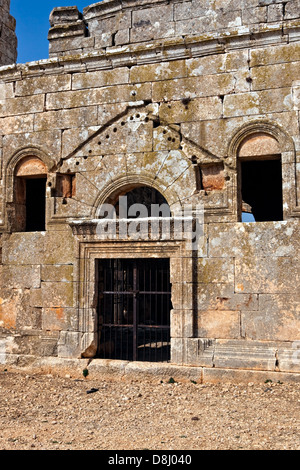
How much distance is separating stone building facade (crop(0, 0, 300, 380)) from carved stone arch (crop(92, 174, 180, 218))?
0.02 meters

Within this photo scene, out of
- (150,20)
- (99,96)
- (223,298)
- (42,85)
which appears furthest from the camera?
(150,20)

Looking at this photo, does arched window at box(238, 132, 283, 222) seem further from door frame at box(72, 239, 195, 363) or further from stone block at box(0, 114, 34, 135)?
stone block at box(0, 114, 34, 135)

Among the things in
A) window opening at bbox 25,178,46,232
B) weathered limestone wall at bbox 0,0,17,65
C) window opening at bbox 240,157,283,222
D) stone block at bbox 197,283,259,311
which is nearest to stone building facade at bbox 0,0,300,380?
stone block at bbox 197,283,259,311

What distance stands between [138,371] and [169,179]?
2.81 meters

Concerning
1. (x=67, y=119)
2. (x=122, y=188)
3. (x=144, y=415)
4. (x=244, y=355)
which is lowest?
(x=144, y=415)

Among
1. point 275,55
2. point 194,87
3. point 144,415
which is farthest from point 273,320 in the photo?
point 275,55

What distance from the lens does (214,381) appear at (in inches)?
243

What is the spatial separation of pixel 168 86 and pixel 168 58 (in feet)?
1.41

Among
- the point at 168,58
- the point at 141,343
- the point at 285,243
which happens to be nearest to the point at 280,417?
the point at 285,243

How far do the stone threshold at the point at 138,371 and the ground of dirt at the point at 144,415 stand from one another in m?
0.08

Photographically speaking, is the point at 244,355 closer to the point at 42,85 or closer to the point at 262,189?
the point at 42,85

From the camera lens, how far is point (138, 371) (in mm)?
6516

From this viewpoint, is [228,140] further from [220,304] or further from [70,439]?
[70,439]

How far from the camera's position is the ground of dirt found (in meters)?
4.34
